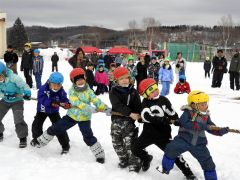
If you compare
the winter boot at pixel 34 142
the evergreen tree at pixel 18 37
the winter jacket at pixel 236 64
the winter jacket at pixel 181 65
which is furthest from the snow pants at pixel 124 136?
the evergreen tree at pixel 18 37

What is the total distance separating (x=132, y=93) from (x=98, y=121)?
3.10 m

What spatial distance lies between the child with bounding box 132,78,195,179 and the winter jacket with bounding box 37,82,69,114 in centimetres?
151

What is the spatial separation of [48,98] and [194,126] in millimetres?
2397

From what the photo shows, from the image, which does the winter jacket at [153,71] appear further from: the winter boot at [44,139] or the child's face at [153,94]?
the child's face at [153,94]

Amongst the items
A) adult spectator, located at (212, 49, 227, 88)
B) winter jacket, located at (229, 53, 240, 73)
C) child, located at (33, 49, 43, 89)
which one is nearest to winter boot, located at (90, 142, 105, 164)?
child, located at (33, 49, 43, 89)

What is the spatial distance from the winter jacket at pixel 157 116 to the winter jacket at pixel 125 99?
256mm

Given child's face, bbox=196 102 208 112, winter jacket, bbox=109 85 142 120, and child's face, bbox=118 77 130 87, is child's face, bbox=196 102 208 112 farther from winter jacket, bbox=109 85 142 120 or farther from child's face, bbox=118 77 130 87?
child's face, bbox=118 77 130 87

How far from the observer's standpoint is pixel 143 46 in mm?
84562

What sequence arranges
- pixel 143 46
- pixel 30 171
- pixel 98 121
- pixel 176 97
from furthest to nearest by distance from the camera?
pixel 143 46 → pixel 176 97 → pixel 98 121 → pixel 30 171

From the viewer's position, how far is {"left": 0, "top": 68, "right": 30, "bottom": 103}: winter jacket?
5.83 metres

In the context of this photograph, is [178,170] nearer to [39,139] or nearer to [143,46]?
[39,139]

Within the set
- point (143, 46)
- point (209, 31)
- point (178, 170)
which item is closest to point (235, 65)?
point (178, 170)

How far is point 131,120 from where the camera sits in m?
4.95

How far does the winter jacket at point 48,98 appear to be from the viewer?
18.4 ft
